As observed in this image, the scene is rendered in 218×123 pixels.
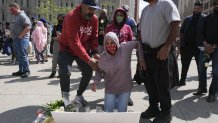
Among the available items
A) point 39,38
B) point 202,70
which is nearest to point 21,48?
point 39,38

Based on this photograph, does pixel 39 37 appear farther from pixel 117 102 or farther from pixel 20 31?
pixel 117 102

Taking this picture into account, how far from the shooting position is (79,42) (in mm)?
4953

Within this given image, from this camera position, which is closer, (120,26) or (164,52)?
(164,52)

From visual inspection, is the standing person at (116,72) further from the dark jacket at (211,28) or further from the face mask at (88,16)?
the dark jacket at (211,28)

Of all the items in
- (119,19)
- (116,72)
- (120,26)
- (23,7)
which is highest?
(23,7)

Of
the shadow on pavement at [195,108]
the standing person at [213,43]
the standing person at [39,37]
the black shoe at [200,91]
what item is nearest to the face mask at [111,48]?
the shadow on pavement at [195,108]

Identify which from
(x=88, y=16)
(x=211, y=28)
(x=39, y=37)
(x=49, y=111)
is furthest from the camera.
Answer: (x=39, y=37)

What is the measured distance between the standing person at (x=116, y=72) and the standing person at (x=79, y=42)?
0.18m

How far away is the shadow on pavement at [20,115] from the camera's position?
489 centimetres

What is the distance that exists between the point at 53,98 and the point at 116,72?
1.96 meters

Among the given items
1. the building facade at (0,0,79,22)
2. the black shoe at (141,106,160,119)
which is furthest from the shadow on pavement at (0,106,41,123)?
the building facade at (0,0,79,22)

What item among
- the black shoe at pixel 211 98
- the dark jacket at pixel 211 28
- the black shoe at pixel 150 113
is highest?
the dark jacket at pixel 211 28

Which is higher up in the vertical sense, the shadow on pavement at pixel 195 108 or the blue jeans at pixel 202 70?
the blue jeans at pixel 202 70

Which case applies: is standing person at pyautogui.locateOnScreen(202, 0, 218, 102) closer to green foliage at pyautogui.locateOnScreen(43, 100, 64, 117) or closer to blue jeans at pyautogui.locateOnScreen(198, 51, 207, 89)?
blue jeans at pyautogui.locateOnScreen(198, 51, 207, 89)
